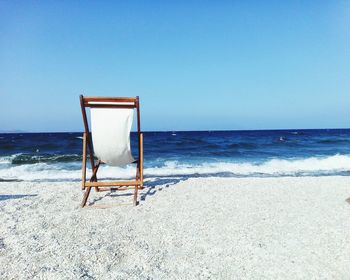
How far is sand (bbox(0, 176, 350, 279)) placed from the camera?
298 centimetres

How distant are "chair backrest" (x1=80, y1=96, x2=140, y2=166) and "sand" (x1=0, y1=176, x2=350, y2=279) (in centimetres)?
101

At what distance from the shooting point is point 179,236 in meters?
3.83

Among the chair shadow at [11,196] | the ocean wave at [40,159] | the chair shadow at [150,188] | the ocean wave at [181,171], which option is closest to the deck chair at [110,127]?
the chair shadow at [150,188]

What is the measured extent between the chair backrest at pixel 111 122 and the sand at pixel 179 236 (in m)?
1.01

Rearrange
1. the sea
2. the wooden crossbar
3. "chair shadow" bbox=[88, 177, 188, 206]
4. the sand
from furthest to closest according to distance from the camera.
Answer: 1. the sea
2. "chair shadow" bbox=[88, 177, 188, 206]
3. the wooden crossbar
4. the sand

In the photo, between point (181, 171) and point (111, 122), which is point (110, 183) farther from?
point (181, 171)

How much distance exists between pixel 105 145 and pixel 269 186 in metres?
3.72

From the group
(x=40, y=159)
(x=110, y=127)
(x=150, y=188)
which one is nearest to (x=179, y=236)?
(x=110, y=127)

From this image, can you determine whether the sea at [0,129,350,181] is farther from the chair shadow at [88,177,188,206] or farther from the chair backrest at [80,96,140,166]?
the chair backrest at [80,96,140,166]

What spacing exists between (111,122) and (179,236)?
258 centimetres

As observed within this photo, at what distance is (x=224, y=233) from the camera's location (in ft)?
12.9

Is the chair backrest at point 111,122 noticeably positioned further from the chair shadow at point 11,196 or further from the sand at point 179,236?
the chair shadow at point 11,196

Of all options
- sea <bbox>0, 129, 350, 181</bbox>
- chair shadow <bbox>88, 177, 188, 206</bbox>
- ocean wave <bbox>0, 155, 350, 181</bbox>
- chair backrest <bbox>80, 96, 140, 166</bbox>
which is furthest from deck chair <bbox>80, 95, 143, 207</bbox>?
ocean wave <bbox>0, 155, 350, 181</bbox>

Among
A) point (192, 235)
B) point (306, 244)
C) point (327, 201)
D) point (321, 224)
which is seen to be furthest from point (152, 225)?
point (327, 201)
